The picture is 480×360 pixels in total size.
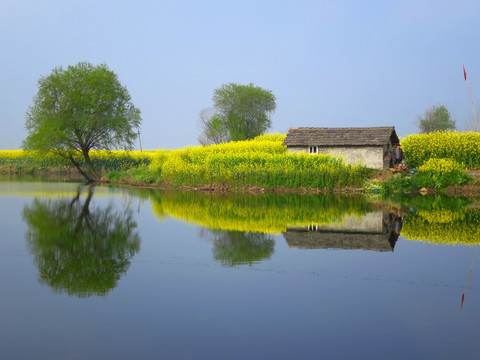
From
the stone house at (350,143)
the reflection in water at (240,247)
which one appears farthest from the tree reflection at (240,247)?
the stone house at (350,143)

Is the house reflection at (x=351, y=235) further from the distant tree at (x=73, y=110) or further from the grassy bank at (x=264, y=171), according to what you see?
the distant tree at (x=73, y=110)

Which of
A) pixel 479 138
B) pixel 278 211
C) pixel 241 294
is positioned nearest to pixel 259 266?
pixel 241 294

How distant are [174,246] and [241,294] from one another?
4.74 m

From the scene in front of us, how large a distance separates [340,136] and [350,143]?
Answer: 144 cm

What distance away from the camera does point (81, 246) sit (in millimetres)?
12062

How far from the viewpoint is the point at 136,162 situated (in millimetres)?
65625

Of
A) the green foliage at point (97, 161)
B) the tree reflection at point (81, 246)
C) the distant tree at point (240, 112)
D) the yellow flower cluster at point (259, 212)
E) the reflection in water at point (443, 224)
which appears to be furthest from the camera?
the distant tree at point (240, 112)

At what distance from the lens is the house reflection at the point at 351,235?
41.2ft

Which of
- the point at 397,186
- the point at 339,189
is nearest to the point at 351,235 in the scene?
the point at 397,186

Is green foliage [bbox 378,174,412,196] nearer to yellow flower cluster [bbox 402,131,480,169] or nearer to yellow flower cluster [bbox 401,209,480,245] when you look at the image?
yellow flower cluster [bbox 402,131,480,169]

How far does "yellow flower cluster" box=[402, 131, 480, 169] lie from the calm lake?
70.6 ft

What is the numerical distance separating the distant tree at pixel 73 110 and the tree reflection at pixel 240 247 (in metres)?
37.6

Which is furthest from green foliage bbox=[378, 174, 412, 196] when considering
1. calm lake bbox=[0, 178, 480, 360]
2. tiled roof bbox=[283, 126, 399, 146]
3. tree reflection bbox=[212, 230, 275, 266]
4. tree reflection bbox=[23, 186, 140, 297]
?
tree reflection bbox=[212, 230, 275, 266]

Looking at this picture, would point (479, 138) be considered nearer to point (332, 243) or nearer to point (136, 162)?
point (332, 243)
